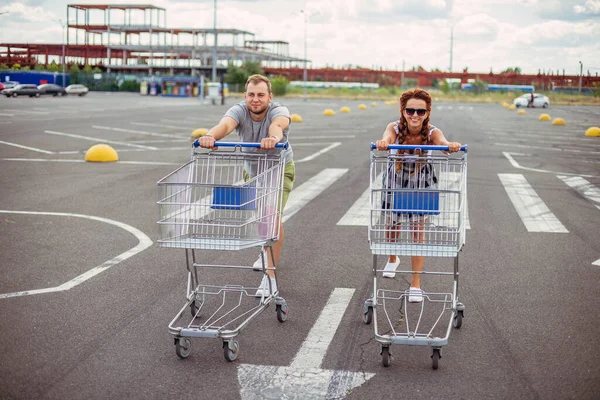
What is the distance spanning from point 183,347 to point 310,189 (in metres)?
8.26

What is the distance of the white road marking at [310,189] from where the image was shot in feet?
36.6

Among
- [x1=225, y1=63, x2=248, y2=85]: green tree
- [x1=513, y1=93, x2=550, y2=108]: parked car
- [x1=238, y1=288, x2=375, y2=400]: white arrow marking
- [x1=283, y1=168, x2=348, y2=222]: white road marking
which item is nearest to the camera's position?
[x1=238, y1=288, x2=375, y2=400]: white arrow marking

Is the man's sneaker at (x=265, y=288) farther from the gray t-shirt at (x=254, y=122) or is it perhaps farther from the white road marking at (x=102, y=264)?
the white road marking at (x=102, y=264)

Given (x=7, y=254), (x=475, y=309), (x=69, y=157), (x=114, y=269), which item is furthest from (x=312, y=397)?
(x=69, y=157)

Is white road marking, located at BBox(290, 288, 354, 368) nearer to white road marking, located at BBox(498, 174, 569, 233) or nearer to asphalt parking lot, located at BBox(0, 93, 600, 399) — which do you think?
asphalt parking lot, located at BBox(0, 93, 600, 399)

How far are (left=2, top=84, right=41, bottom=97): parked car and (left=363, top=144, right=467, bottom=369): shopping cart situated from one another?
2471 inches

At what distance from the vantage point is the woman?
5.92 metres

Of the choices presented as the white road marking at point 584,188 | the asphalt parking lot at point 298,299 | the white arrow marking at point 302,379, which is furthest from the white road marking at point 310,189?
the white arrow marking at point 302,379

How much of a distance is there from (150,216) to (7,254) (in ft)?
8.26

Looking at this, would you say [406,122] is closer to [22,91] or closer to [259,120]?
[259,120]

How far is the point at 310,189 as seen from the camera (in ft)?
43.0

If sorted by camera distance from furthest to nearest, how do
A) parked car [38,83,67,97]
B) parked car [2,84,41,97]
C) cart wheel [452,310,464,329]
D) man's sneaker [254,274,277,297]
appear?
parked car [38,83,67,97] → parked car [2,84,41,97] → man's sneaker [254,274,277,297] → cart wheel [452,310,464,329]

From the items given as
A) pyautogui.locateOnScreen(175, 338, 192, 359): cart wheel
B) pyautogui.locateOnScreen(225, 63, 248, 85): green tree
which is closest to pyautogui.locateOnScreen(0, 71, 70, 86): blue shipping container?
pyautogui.locateOnScreen(225, 63, 248, 85): green tree

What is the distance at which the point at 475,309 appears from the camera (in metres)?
6.22
